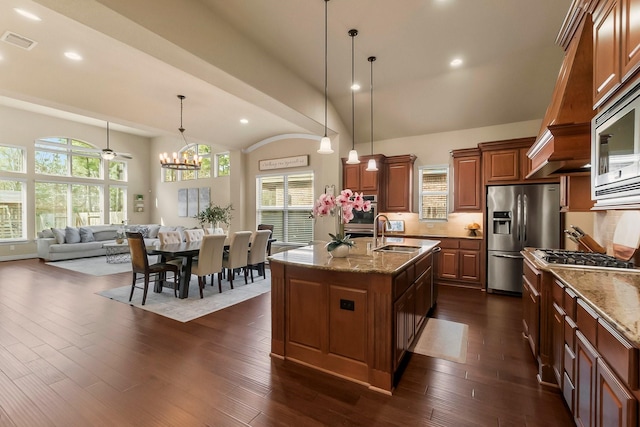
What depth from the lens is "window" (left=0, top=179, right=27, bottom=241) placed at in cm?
777

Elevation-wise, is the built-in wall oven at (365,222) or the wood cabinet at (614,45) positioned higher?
the wood cabinet at (614,45)

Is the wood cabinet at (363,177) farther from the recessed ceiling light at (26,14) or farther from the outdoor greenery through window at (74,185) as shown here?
the outdoor greenery through window at (74,185)

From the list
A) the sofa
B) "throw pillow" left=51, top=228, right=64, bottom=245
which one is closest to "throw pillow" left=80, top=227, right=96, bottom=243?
the sofa

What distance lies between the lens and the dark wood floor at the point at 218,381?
188 cm

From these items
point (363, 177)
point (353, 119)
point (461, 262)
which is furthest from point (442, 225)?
point (353, 119)

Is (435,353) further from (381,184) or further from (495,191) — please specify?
(381,184)

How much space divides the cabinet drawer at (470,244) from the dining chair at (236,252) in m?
3.79

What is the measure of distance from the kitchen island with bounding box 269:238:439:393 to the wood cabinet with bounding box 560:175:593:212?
1956 millimetres

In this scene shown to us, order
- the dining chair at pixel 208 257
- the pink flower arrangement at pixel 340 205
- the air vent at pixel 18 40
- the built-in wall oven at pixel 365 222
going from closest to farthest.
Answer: the pink flower arrangement at pixel 340 205, the air vent at pixel 18 40, the dining chair at pixel 208 257, the built-in wall oven at pixel 365 222

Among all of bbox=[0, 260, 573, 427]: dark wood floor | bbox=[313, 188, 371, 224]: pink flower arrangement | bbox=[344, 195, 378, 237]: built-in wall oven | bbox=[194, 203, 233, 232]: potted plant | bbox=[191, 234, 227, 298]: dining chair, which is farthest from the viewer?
bbox=[194, 203, 233, 232]: potted plant

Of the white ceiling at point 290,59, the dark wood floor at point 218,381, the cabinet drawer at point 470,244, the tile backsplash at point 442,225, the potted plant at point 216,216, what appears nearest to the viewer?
the dark wood floor at point 218,381

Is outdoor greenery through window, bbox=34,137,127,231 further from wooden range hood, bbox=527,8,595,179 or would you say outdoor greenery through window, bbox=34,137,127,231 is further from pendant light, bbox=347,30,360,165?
wooden range hood, bbox=527,8,595,179

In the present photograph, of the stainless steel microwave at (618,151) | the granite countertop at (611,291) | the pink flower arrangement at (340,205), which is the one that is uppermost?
the stainless steel microwave at (618,151)

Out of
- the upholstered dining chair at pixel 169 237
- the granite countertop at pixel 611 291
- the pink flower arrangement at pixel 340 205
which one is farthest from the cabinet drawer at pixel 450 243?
the upholstered dining chair at pixel 169 237
